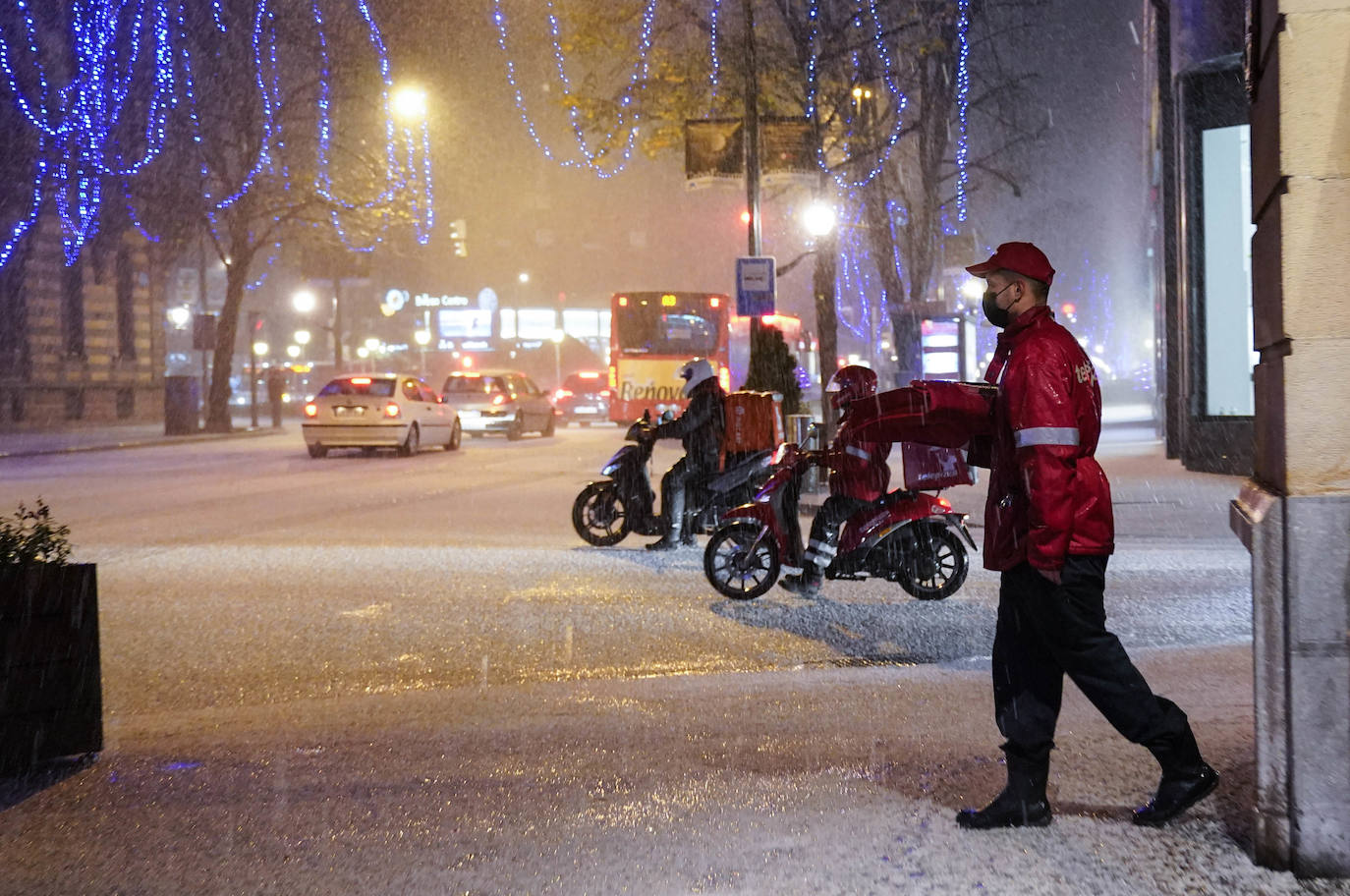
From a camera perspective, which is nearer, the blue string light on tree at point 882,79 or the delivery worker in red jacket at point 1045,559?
the delivery worker in red jacket at point 1045,559

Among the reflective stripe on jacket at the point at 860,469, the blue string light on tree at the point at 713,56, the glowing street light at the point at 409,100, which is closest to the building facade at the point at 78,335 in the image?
the glowing street light at the point at 409,100

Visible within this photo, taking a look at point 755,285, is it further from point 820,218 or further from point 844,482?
point 844,482

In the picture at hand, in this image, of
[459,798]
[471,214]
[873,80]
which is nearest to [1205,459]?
[873,80]

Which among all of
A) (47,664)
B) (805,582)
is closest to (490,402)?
(805,582)

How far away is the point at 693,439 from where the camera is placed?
442 inches

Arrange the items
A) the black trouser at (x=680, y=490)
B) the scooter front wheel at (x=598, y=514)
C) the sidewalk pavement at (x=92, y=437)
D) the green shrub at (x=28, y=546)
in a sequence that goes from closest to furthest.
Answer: the green shrub at (x=28, y=546) → the black trouser at (x=680, y=490) → the scooter front wheel at (x=598, y=514) → the sidewalk pavement at (x=92, y=437)

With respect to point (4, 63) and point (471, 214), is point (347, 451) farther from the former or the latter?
point (471, 214)

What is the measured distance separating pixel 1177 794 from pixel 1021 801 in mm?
445

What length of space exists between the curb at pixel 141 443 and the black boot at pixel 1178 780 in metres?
26.2

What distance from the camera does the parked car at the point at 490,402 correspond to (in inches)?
1350

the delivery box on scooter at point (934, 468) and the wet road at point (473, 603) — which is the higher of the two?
the delivery box on scooter at point (934, 468)

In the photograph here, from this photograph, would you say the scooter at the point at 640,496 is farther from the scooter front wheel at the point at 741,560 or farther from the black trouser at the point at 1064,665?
the black trouser at the point at 1064,665

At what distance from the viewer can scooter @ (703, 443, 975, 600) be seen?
8742 millimetres

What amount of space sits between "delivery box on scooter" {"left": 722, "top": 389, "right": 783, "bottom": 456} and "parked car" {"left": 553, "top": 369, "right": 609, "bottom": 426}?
34.7 meters
